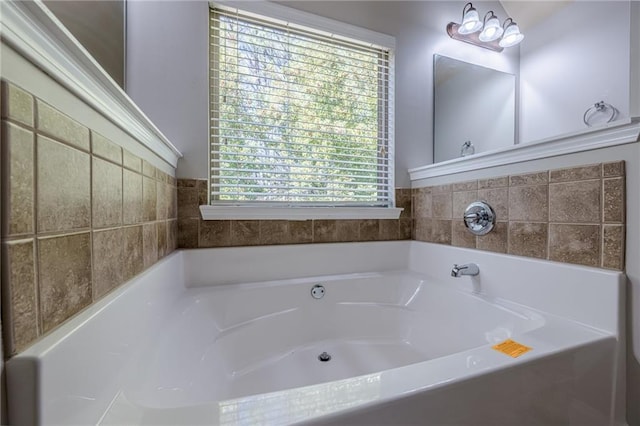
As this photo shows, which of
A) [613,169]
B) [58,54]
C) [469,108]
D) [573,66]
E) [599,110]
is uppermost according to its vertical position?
[573,66]

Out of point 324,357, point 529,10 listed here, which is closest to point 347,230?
point 324,357

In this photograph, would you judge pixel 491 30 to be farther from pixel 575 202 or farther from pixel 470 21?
pixel 575 202

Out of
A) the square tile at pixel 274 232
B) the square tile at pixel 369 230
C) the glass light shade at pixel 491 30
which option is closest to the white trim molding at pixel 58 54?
the square tile at pixel 274 232

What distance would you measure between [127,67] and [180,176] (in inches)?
20.4

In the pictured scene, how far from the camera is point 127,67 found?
1.21 m

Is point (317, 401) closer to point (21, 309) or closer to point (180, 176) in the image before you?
point (21, 309)

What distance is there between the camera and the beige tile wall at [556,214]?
2.65 feet

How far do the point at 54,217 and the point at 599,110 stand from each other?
2417 mm

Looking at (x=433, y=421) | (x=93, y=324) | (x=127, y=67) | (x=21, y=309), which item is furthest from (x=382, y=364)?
(x=127, y=67)

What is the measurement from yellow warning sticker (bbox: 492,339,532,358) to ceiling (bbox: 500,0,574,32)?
2.28 meters

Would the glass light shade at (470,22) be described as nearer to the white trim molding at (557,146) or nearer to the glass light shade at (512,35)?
the glass light shade at (512,35)

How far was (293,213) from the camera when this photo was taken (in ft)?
4.72

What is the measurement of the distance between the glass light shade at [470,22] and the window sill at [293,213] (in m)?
1.25

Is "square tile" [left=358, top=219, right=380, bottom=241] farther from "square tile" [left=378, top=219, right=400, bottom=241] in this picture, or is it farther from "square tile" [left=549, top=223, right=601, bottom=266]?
"square tile" [left=549, top=223, right=601, bottom=266]
